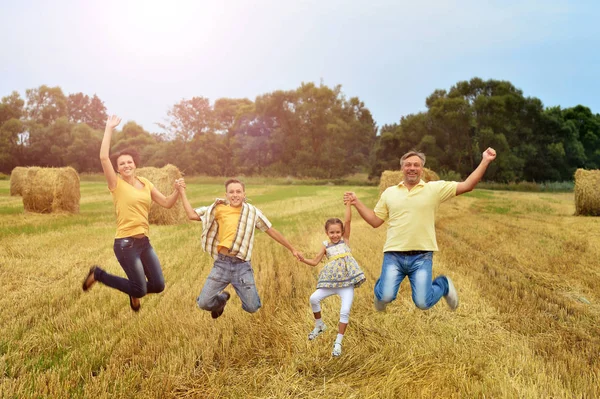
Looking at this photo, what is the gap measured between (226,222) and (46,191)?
16723mm

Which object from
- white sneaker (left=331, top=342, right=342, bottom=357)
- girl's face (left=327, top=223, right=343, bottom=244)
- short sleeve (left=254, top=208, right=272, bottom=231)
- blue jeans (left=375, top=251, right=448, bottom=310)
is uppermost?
short sleeve (left=254, top=208, right=272, bottom=231)

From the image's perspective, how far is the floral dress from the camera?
500 centimetres

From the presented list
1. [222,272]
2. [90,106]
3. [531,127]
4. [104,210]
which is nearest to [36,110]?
[90,106]

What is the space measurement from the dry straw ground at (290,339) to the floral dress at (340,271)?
2.70 feet

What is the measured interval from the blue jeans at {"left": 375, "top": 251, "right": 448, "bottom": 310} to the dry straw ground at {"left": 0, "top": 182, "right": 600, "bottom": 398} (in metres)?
0.58

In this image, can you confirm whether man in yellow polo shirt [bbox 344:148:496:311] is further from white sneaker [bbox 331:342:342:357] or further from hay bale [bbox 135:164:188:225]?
hay bale [bbox 135:164:188:225]

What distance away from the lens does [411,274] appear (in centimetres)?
531

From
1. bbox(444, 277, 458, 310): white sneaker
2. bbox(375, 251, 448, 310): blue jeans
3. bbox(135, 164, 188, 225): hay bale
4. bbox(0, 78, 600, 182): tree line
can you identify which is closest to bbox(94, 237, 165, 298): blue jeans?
bbox(375, 251, 448, 310): blue jeans

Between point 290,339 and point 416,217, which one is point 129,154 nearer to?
point 290,339

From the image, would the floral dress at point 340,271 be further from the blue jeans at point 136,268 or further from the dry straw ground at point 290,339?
the blue jeans at point 136,268

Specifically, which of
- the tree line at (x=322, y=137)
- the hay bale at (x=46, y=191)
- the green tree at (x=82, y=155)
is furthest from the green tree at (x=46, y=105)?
the hay bale at (x=46, y=191)

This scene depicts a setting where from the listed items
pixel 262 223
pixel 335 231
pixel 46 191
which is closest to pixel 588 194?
pixel 335 231

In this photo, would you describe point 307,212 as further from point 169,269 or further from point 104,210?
point 169,269

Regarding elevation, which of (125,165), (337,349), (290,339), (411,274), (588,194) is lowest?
(290,339)
